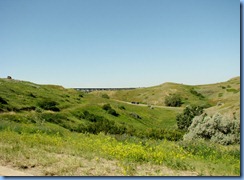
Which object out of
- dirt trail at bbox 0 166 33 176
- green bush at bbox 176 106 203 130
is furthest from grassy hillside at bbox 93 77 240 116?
dirt trail at bbox 0 166 33 176

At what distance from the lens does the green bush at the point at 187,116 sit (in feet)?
32.7

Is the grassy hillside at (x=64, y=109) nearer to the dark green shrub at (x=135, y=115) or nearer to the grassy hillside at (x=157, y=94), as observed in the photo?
the dark green shrub at (x=135, y=115)

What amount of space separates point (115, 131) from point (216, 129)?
160 inches

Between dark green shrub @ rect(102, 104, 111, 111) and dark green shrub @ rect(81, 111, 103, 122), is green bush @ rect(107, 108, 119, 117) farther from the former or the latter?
dark green shrub @ rect(81, 111, 103, 122)

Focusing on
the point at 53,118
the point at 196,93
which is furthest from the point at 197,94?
the point at 53,118

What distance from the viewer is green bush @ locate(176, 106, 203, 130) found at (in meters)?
9.95

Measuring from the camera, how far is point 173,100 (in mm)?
11250

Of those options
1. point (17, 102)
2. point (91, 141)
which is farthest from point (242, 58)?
point (17, 102)

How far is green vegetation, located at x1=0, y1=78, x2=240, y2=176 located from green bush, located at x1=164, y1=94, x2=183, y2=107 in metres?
0.13

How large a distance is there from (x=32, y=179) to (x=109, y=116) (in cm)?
486

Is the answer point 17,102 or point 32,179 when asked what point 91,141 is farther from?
point 17,102

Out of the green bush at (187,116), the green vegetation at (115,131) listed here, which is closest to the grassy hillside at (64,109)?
the green vegetation at (115,131)

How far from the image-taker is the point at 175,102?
36.2 ft

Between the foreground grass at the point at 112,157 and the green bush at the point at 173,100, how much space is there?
1438mm
